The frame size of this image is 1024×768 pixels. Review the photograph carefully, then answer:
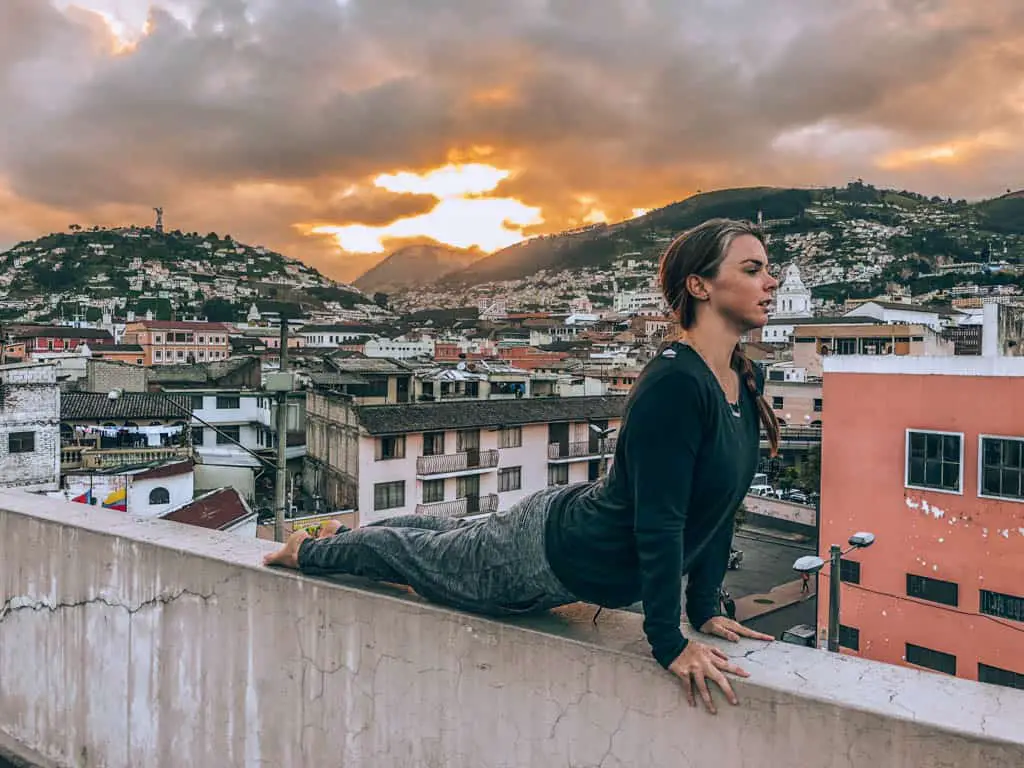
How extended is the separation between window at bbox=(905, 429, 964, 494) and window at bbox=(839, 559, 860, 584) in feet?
4.23

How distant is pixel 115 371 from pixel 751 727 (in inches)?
942

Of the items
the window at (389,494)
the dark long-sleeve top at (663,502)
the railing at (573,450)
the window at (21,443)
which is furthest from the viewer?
the railing at (573,450)

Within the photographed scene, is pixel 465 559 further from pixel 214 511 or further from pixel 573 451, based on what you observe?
pixel 573 451

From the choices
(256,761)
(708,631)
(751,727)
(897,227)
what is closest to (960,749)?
(751,727)

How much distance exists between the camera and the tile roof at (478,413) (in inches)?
648

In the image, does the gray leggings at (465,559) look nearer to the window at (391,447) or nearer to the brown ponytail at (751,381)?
the brown ponytail at (751,381)

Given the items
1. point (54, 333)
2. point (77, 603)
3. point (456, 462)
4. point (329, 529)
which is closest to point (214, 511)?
point (456, 462)

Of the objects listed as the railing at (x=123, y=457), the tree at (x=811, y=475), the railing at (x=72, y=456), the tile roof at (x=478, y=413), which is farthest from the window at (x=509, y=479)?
the railing at (x=72, y=456)

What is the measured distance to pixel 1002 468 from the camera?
854cm

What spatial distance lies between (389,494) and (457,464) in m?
1.75

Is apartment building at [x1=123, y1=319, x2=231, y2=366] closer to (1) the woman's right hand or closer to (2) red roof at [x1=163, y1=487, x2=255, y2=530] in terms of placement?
(2) red roof at [x1=163, y1=487, x2=255, y2=530]

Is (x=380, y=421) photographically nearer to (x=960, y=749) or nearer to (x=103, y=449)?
(x=103, y=449)

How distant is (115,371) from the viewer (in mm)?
22062

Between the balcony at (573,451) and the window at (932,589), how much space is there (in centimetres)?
1019
